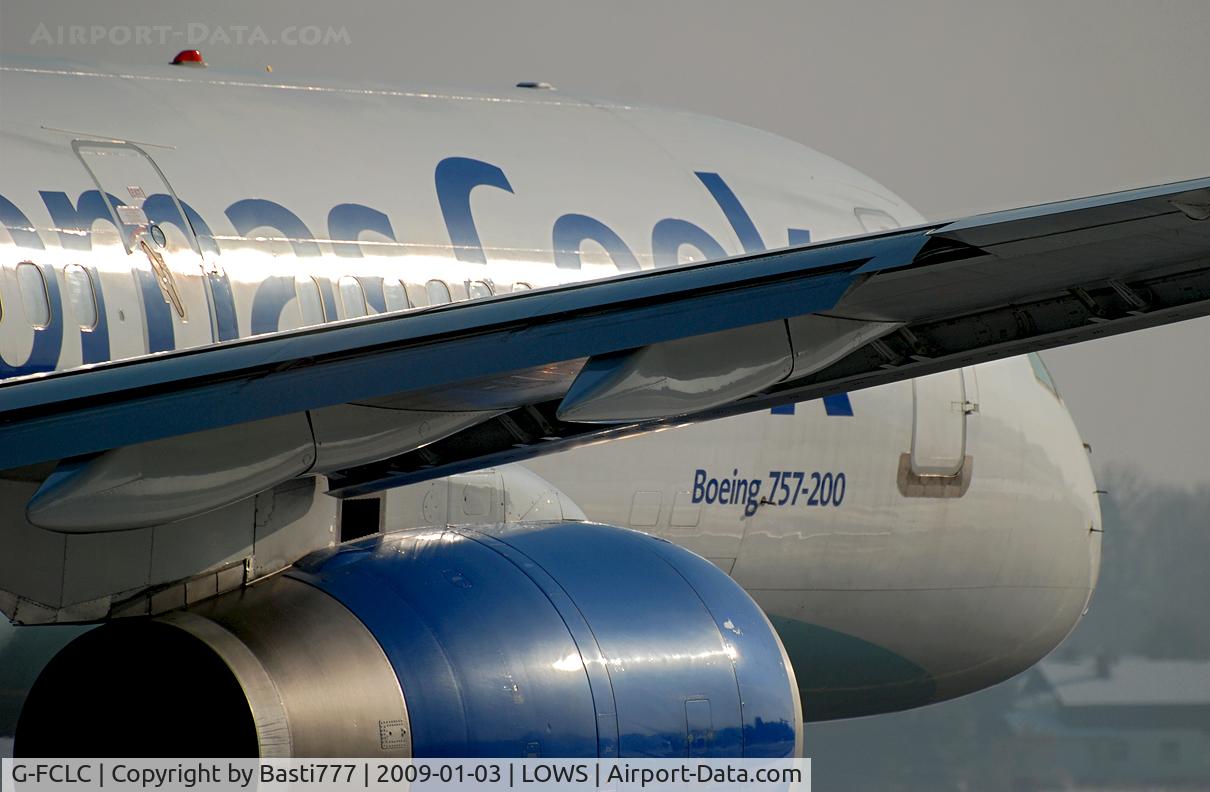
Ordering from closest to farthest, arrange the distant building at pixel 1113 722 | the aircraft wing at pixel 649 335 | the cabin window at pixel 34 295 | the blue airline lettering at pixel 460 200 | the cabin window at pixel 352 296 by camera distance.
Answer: the aircraft wing at pixel 649 335
the cabin window at pixel 34 295
the cabin window at pixel 352 296
the blue airline lettering at pixel 460 200
the distant building at pixel 1113 722

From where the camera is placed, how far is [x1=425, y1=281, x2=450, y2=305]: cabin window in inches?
238

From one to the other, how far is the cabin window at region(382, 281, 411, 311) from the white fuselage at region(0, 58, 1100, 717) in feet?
0.04

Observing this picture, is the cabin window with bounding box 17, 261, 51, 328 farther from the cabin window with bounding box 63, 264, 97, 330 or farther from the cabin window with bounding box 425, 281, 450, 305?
the cabin window with bounding box 425, 281, 450, 305

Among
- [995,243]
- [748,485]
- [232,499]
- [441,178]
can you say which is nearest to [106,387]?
[232,499]

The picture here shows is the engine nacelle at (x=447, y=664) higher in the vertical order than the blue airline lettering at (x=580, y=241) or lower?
lower

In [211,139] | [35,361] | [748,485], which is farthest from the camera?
[748,485]

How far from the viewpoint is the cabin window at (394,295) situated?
594 centimetres

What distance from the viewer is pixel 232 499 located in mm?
3785

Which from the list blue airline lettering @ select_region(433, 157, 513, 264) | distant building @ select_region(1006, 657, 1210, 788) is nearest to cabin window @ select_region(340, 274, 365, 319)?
blue airline lettering @ select_region(433, 157, 513, 264)

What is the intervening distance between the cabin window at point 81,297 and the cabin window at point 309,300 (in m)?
0.70

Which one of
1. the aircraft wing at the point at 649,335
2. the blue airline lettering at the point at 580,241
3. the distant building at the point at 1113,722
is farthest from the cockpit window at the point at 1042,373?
the distant building at the point at 1113,722

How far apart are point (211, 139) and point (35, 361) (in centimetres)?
107

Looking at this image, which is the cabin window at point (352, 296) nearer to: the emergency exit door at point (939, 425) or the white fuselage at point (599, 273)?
the white fuselage at point (599, 273)

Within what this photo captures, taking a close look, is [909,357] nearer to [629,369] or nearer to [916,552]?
[629,369]
